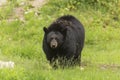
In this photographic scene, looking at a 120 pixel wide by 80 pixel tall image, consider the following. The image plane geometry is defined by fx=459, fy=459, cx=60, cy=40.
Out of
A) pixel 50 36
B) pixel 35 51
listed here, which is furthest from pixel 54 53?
pixel 35 51

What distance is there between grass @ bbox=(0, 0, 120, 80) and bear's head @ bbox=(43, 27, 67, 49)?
1.84 ft

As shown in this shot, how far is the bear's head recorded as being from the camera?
39.1 ft

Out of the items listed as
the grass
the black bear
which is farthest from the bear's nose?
the grass

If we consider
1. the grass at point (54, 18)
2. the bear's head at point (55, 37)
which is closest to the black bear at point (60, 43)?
the bear's head at point (55, 37)

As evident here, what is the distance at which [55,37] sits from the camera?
12.0m

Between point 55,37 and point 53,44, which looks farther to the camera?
point 55,37

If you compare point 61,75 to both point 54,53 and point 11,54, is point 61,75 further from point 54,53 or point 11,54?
point 11,54

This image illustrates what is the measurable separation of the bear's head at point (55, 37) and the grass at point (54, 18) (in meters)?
0.56

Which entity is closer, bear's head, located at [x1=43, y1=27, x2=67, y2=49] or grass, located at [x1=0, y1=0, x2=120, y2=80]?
bear's head, located at [x1=43, y1=27, x2=67, y2=49]

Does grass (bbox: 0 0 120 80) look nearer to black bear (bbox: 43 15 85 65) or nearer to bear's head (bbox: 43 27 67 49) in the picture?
black bear (bbox: 43 15 85 65)

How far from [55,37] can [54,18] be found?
747cm

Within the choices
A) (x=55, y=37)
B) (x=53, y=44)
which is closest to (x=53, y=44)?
(x=53, y=44)

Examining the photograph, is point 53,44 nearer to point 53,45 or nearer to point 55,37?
point 53,45

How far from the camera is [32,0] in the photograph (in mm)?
20391
